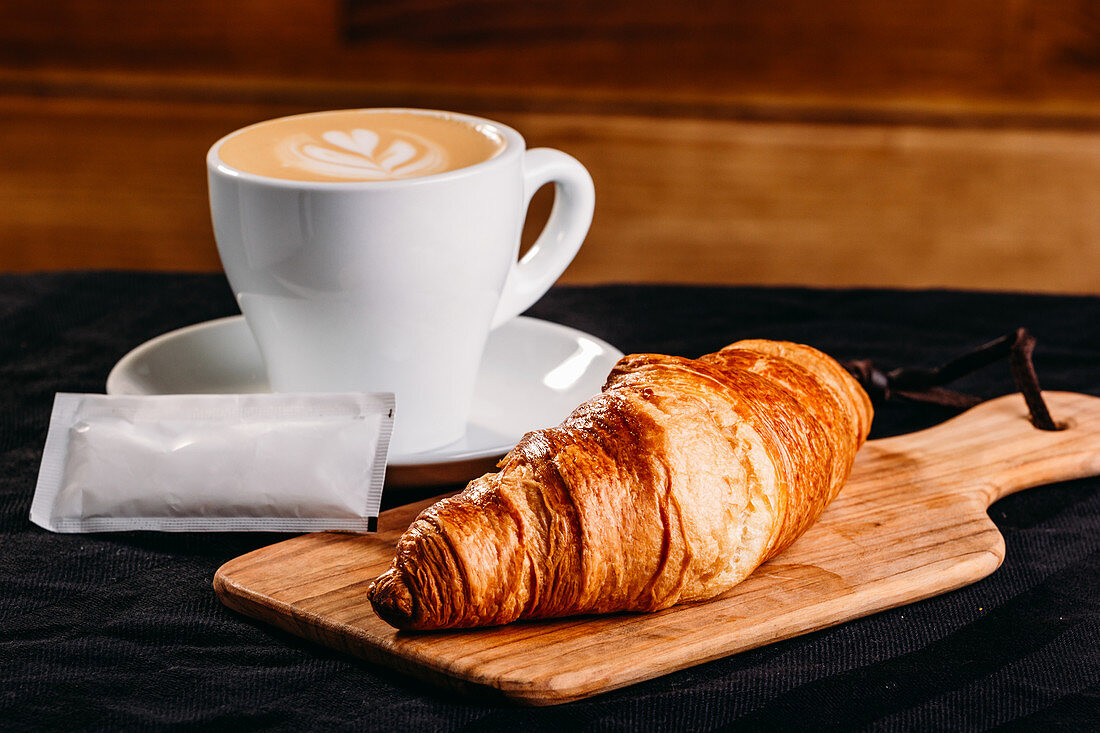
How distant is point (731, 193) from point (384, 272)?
1.17m

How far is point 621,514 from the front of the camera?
20.3 inches

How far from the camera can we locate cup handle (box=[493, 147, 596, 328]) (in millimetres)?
780

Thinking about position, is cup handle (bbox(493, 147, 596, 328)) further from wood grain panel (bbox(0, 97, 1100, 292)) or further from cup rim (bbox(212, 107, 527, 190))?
wood grain panel (bbox(0, 97, 1100, 292))

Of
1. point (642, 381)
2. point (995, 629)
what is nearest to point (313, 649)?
point (642, 381)

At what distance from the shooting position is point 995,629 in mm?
538

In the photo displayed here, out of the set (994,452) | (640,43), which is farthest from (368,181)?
(640,43)

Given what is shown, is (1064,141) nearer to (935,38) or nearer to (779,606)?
(935,38)

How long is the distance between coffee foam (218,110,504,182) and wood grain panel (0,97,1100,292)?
937 mm

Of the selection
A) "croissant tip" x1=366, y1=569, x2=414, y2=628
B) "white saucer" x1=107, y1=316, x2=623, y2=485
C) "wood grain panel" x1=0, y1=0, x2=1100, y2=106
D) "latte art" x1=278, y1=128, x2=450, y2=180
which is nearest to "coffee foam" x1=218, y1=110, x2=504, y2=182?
"latte art" x1=278, y1=128, x2=450, y2=180

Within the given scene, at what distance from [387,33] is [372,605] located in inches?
52.0

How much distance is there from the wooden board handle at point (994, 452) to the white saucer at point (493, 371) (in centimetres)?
20

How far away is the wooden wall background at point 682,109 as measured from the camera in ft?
5.44

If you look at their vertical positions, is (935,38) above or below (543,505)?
above

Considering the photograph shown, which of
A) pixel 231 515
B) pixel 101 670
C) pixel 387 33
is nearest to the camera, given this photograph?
pixel 101 670
